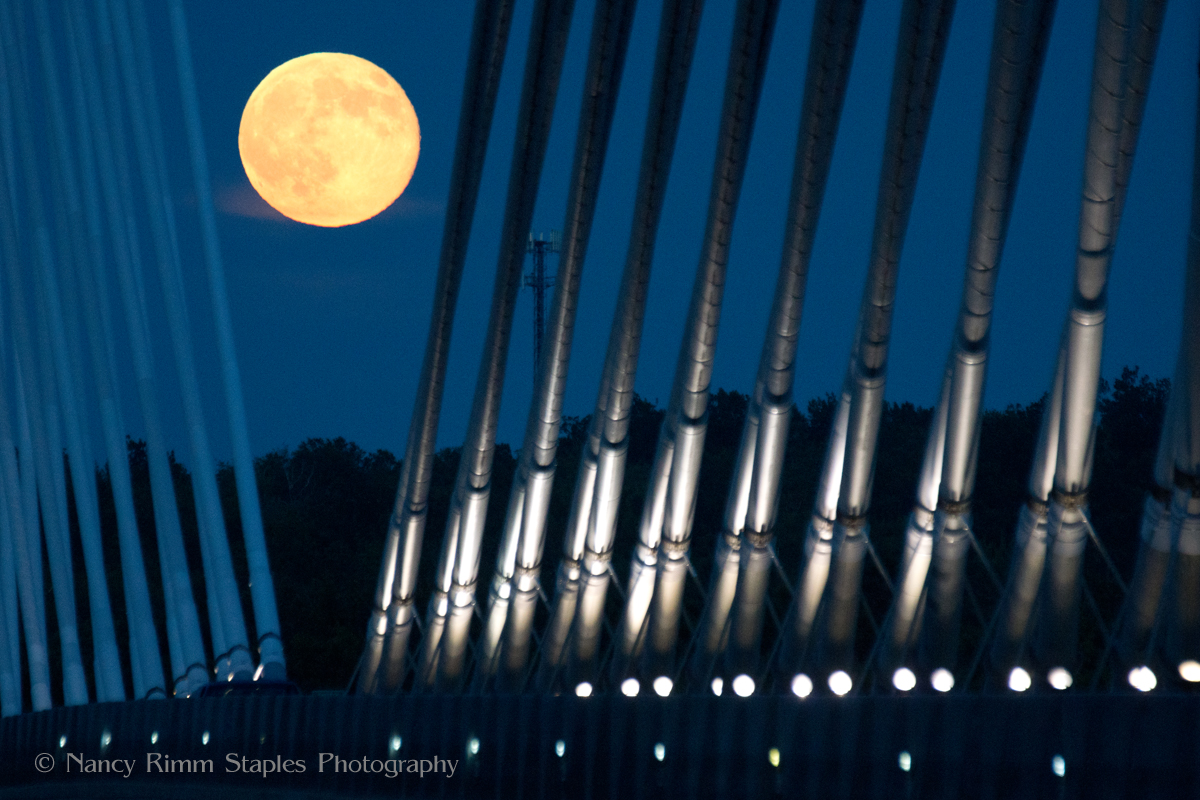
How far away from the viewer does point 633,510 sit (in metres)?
56.5

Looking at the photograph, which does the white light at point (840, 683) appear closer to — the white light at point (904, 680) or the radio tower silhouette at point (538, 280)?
the white light at point (904, 680)

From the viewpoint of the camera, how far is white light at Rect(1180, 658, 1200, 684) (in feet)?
43.6

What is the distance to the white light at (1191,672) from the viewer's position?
13.3 metres

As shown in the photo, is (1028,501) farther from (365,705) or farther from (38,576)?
(38,576)

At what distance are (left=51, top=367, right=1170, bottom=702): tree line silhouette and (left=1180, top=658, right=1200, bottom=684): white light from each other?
71.3 feet

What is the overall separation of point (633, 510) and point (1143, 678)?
44.2 metres

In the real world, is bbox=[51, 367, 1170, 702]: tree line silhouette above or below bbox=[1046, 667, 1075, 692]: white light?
above

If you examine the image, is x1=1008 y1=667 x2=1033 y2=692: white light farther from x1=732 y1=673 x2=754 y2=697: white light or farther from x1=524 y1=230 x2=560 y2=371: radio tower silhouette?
x1=524 y1=230 x2=560 y2=371: radio tower silhouette

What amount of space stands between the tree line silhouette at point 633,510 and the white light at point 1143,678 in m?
22.2

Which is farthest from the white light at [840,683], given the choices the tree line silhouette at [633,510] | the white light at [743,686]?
the tree line silhouette at [633,510]

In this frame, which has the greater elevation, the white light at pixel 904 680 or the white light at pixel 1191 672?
the white light at pixel 1191 672

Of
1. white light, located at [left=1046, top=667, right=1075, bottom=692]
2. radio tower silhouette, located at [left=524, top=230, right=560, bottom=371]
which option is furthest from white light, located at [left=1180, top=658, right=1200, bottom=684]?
radio tower silhouette, located at [left=524, top=230, right=560, bottom=371]


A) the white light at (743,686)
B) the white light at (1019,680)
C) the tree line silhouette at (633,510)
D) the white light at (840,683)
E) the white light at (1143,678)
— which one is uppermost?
the tree line silhouette at (633,510)

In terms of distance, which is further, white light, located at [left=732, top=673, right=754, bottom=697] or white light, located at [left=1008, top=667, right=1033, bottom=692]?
white light, located at [left=732, top=673, right=754, bottom=697]
